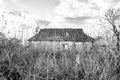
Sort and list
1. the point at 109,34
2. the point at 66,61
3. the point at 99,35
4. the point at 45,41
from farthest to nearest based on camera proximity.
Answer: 1. the point at 45,41
2. the point at 99,35
3. the point at 109,34
4. the point at 66,61

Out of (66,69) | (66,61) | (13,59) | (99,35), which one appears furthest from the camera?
(99,35)

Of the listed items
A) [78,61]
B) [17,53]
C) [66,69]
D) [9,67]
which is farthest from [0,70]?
[78,61]

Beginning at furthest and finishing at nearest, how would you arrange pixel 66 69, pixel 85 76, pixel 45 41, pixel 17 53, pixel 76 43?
pixel 45 41 < pixel 76 43 < pixel 17 53 < pixel 66 69 < pixel 85 76

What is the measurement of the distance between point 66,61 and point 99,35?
1.04 m

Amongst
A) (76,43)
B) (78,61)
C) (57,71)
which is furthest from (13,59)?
(76,43)

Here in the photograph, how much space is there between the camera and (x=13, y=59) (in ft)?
5.68

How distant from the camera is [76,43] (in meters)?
2.46

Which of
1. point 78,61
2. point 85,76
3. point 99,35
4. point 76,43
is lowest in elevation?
point 85,76

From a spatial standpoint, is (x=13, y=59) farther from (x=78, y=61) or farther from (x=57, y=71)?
(x=78, y=61)

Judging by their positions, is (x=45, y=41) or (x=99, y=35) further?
(x=45, y=41)

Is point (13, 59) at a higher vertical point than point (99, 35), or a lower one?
lower

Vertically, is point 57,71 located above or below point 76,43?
below

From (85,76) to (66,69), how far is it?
240 mm

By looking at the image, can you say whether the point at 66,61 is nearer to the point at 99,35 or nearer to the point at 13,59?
the point at 13,59
